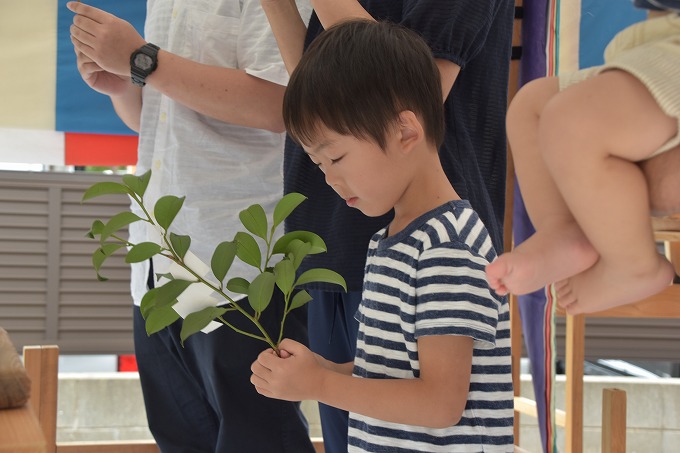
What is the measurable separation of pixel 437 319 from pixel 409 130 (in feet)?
0.68

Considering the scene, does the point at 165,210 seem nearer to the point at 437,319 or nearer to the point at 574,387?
the point at 437,319

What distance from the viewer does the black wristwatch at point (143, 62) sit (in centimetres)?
130

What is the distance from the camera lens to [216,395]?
4.44 ft

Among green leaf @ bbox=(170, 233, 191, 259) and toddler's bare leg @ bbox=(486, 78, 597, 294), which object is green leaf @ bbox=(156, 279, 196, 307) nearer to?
green leaf @ bbox=(170, 233, 191, 259)

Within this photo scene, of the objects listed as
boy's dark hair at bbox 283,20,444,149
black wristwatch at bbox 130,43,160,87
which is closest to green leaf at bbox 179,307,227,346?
boy's dark hair at bbox 283,20,444,149

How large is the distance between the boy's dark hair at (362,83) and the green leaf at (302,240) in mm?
108

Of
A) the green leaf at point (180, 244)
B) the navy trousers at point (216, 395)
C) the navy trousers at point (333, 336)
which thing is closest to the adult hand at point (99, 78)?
the navy trousers at point (216, 395)

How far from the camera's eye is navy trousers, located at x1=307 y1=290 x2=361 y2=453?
1166 millimetres

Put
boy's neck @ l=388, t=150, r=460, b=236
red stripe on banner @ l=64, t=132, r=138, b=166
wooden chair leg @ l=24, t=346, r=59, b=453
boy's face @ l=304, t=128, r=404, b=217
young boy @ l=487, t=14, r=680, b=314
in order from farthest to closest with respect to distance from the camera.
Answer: red stripe on banner @ l=64, t=132, r=138, b=166 → wooden chair leg @ l=24, t=346, r=59, b=453 → boy's neck @ l=388, t=150, r=460, b=236 → boy's face @ l=304, t=128, r=404, b=217 → young boy @ l=487, t=14, r=680, b=314

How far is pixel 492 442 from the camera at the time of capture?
3.08ft

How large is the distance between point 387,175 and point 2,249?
2.62 metres

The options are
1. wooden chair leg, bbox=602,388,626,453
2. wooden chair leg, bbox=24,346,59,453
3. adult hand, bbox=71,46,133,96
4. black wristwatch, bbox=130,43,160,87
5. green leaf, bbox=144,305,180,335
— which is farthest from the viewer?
wooden chair leg, bbox=24,346,59,453

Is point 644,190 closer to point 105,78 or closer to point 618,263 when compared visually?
point 618,263

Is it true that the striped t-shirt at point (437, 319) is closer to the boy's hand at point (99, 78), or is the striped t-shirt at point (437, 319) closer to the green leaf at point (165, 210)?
the green leaf at point (165, 210)
